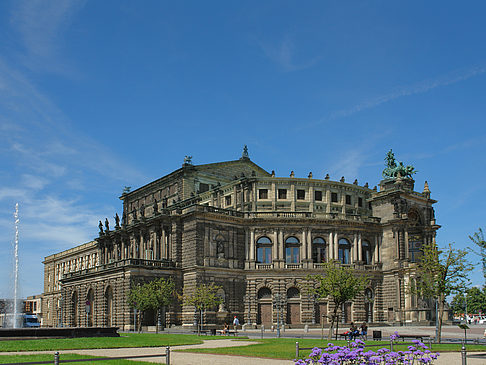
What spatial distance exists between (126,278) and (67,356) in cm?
4345

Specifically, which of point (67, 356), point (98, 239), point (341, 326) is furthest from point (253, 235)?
point (67, 356)

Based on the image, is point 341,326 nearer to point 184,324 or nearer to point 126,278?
point 184,324

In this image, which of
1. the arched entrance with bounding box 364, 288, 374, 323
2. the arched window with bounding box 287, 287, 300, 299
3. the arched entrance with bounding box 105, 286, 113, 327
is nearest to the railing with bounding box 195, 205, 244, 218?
the arched window with bounding box 287, 287, 300, 299

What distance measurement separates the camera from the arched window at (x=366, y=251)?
8325cm

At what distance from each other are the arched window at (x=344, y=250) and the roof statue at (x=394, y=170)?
1314 cm

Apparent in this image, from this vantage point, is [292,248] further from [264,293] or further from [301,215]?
[264,293]

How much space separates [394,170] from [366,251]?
13.3 m

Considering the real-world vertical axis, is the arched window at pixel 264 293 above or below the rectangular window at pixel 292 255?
below

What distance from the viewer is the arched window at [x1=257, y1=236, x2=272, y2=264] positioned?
79500mm

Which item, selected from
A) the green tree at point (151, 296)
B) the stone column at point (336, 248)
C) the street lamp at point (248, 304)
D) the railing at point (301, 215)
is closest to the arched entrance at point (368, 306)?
the stone column at point (336, 248)

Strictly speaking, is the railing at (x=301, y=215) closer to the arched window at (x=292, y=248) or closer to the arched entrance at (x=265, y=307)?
Result: the arched window at (x=292, y=248)

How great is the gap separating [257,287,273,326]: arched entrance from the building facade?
13 centimetres

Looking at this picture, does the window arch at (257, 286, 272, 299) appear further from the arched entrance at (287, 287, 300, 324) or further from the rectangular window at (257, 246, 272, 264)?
the rectangular window at (257, 246, 272, 264)

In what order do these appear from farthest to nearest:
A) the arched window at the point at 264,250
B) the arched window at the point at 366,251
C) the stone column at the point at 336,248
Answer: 1. the arched window at the point at 366,251
2. the stone column at the point at 336,248
3. the arched window at the point at 264,250
